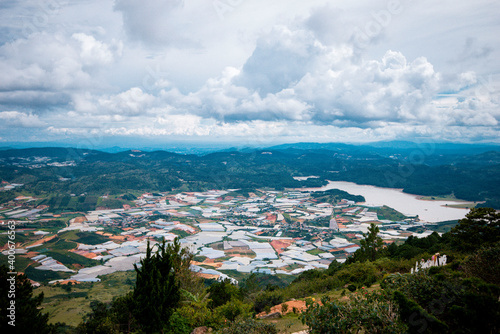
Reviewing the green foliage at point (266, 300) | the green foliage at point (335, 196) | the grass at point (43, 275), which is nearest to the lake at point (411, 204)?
the green foliage at point (335, 196)

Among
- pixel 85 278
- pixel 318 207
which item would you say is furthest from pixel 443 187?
pixel 85 278

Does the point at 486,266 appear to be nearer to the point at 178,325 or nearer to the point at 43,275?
the point at 178,325

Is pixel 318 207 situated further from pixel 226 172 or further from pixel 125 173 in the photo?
pixel 125 173

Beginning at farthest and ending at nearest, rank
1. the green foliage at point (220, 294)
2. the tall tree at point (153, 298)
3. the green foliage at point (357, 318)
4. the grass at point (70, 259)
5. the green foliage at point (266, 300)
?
the grass at point (70, 259)
the green foliage at point (266, 300)
the green foliage at point (220, 294)
the tall tree at point (153, 298)
the green foliage at point (357, 318)

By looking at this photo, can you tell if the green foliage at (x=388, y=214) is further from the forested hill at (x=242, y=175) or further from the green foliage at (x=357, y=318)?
the green foliage at (x=357, y=318)

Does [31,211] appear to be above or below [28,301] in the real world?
below

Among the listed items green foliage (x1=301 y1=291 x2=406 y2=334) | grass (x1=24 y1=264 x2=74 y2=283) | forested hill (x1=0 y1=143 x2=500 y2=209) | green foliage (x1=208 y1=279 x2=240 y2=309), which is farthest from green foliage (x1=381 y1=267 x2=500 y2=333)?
forested hill (x1=0 y1=143 x2=500 y2=209)

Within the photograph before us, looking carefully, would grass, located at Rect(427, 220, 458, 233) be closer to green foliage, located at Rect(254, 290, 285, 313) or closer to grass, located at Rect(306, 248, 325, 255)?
grass, located at Rect(306, 248, 325, 255)

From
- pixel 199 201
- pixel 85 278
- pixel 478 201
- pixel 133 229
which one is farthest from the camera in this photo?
pixel 199 201
